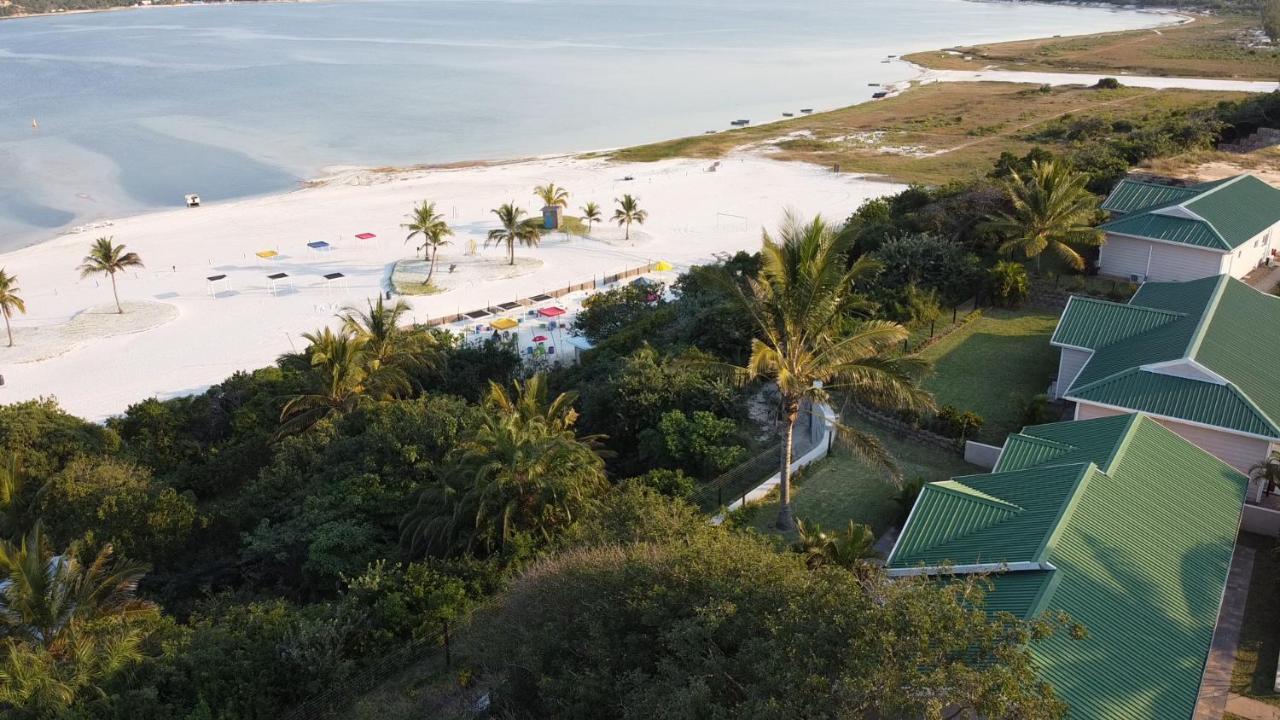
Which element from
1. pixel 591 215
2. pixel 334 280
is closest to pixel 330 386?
pixel 334 280

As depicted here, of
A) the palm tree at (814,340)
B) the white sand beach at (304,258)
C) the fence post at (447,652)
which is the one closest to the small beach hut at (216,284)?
the white sand beach at (304,258)

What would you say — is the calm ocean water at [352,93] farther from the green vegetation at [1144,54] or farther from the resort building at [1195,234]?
the resort building at [1195,234]

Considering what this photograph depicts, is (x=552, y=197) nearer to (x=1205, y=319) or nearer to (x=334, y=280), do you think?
(x=334, y=280)

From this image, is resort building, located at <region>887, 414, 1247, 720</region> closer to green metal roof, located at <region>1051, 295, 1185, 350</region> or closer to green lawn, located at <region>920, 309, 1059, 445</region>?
green lawn, located at <region>920, 309, 1059, 445</region>

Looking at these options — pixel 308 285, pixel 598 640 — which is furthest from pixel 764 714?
pixel 308 285

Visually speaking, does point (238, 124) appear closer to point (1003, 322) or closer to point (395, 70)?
point (395, 70)

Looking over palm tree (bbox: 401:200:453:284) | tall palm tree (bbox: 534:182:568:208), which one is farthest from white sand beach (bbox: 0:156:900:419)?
tall palm tree (bbox: 534:182:568:208)
